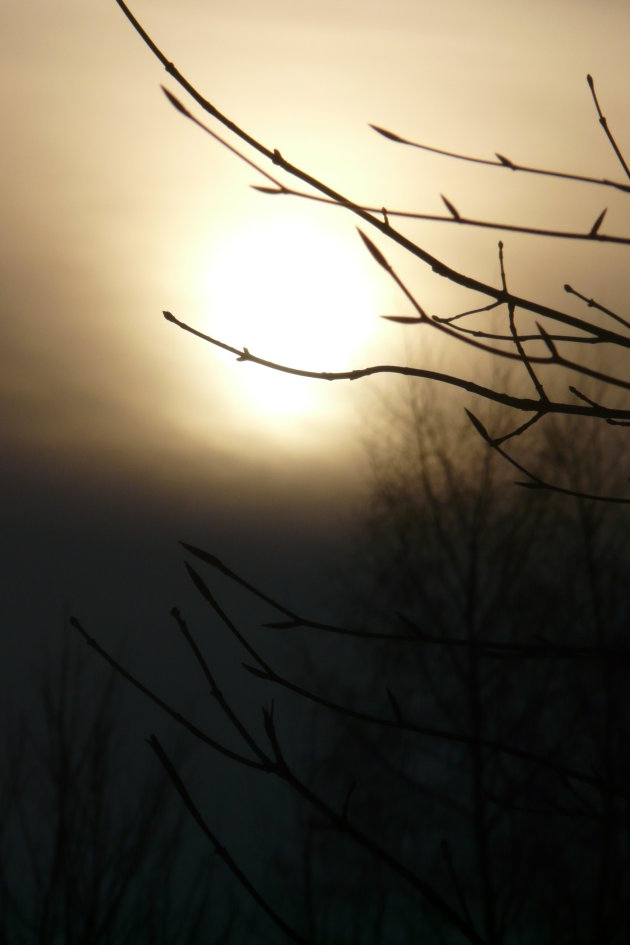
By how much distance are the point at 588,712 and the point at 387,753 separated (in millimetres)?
2706

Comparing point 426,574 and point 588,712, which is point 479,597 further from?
point 588,712

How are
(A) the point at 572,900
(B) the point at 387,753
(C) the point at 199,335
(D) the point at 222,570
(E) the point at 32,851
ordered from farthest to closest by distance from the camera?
(B) the point at 387,753
(A) the point at 572,900
(E) the point at 32,851
(C) the point at 199,335
(D) the point at 222,570

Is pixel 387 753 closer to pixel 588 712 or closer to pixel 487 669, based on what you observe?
pixel 487 669

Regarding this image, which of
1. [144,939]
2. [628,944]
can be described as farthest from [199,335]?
[628,944]

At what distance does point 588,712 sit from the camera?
13.9 meters

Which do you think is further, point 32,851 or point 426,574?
point 426,574

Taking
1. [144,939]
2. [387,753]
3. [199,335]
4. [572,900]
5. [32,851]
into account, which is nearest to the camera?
[199,335]

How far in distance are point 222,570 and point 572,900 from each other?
13.8 meters

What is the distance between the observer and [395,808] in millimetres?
14234

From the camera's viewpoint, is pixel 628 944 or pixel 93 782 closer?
pixel 93 782

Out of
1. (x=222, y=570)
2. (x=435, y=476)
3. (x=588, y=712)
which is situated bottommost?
(x=588, y=712)

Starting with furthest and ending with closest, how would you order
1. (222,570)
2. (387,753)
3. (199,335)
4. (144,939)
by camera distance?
1. (387,753)
2. (144,939)
3. (199,335)
4. (222,570)

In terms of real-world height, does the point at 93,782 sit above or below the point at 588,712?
below

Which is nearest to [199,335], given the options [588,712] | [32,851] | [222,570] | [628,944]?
[222,570]
